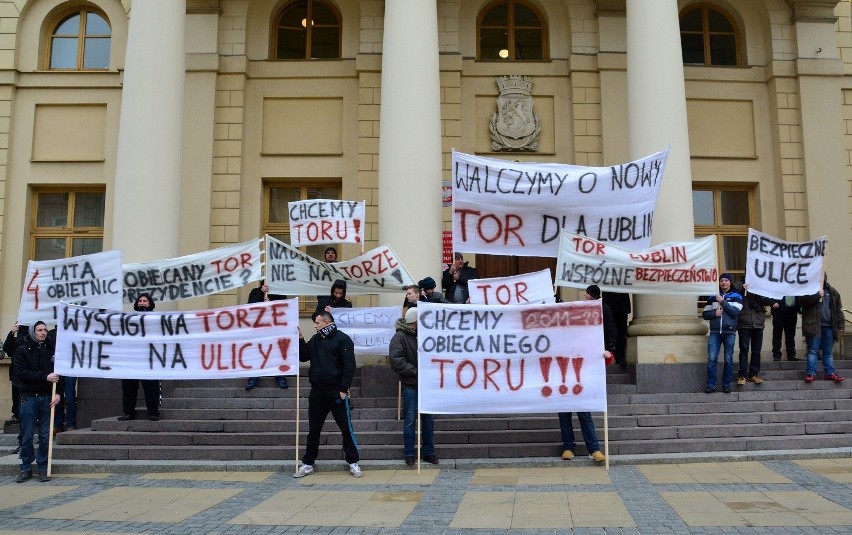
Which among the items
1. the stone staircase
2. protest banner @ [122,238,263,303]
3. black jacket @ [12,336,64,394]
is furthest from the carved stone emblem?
black jacket @ [12,336,64,394]

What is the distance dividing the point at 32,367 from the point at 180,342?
1.77 m

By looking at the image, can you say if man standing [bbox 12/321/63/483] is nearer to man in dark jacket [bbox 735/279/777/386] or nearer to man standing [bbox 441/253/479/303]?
man standing [bbox 441/253/479/303]

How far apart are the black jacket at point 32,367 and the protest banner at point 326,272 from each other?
348 cm

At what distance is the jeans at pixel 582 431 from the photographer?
10.3m

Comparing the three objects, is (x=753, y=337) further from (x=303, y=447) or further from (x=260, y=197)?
(x=260, y=197)

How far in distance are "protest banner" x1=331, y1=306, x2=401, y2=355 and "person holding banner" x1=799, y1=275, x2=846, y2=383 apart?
21.5 ft

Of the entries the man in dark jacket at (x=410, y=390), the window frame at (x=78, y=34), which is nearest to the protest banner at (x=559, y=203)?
the man in dark jacket at (x=410, y=390)

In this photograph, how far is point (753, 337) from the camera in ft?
42.8

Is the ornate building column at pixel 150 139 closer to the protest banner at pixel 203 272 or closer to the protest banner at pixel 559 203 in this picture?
the protest banner at pixel 203 272

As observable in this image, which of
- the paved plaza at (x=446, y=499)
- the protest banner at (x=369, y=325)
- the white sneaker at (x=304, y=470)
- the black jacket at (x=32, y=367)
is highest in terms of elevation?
the protest banner at (x=369, y=325)

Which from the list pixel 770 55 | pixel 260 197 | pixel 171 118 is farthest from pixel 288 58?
pixel 770 55

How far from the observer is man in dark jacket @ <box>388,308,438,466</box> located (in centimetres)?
1034

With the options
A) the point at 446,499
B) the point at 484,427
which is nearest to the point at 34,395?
the point at 446,499

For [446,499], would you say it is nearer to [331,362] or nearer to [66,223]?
[331,362]
